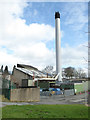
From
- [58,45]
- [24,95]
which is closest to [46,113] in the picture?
[24,95]

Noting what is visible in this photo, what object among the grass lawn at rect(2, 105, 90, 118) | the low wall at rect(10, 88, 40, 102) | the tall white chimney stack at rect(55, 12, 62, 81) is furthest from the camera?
the tall white chimney stack at rect(55, 12, 62, 81)

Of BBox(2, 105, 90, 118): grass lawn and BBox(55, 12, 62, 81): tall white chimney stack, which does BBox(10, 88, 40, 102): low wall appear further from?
BBox(55, 12, 62, 81): tall white chimney stack

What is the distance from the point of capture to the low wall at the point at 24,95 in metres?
20.0

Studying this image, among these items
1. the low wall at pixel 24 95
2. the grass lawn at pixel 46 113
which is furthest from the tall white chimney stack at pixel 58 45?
the grass lawn at pixel 46 113

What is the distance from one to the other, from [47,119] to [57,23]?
66.1 meters

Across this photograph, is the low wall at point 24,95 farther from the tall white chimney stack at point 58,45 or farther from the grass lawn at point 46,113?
the tall white chimney stack at point 58,45

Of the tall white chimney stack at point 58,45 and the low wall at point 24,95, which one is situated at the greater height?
the tall white chimney stack at point 58,45

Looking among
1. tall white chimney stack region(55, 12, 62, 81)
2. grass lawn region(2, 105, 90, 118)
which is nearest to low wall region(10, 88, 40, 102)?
grass lawn region(2, 105, 90, 118)

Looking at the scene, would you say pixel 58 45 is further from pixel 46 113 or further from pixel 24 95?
pixel 46 113

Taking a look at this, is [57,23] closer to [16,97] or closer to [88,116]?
[16,97]

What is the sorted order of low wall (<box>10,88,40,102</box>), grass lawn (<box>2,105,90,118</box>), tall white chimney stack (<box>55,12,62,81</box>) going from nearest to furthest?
grass lawn (<box>2,105,90,118</box>) → low wall (<box>10,88,40,102</box>) → tall white chimney stack (<box>55,12,62,81</box>)

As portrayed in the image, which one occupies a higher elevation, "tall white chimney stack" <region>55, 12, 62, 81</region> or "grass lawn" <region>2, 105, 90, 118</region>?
"tall white chimney stack" <region>55, 12, 62, 81</region>

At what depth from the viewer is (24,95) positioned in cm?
2025

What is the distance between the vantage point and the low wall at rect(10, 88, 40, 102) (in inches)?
786
